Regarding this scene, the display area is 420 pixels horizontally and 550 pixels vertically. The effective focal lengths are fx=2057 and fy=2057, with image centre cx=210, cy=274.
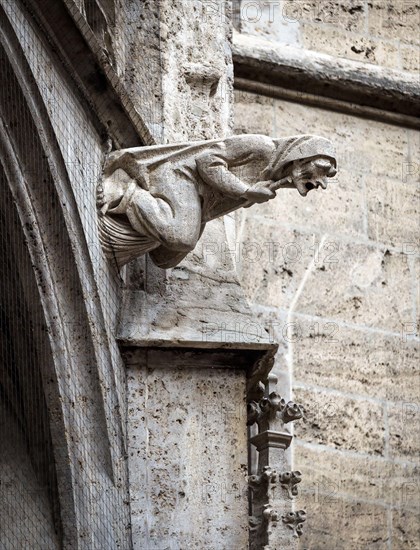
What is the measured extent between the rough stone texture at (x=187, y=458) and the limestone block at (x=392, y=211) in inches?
61.1

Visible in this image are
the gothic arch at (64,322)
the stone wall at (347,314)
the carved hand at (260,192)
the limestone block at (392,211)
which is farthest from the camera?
the limestone block at (392,211)

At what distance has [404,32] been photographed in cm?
704

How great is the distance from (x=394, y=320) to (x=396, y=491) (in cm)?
58

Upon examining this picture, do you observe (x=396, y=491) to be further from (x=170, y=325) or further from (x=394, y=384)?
(x=170, y=325)

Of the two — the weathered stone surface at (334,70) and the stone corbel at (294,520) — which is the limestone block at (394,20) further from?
the stone corbel at (294,520)

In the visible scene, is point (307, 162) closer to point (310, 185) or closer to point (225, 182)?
point (310, 185)

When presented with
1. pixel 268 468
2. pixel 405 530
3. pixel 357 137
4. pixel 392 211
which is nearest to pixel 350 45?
pixel 357 137

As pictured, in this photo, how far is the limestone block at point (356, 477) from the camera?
6.23 metres

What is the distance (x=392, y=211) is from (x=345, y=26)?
2.21 ft

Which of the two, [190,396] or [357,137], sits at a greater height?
[357,137]

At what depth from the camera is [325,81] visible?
6770mm

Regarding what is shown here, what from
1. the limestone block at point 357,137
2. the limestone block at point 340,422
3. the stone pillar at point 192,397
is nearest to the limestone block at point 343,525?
the limestone block at point 340,422

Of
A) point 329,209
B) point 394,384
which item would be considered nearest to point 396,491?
point 394,384

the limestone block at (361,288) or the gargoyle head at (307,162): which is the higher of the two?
the gargoyle head at (307,162)
